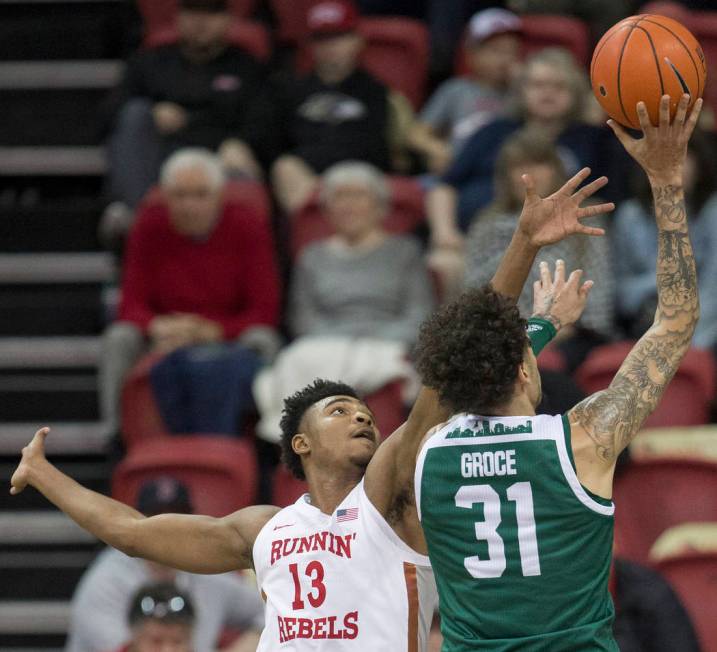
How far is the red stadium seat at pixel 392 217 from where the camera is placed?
7898mm

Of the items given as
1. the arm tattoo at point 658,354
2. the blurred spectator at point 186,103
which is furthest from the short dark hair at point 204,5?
the arm tattoo at point 658,354

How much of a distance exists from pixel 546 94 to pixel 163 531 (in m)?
4.08

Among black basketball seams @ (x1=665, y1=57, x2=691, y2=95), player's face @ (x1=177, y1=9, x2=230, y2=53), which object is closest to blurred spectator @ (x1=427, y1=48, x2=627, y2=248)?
player's face @ (x1=177, y1=9, x2=230, y2=53)

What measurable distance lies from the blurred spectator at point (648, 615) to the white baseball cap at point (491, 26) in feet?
11.4

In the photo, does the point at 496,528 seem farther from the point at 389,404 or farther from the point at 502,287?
the point at 389,404

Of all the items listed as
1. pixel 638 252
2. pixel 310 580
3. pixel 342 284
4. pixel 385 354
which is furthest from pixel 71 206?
pixel 310 580

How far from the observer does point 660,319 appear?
385 cm

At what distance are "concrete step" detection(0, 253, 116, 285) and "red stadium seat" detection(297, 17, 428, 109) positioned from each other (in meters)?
1.56

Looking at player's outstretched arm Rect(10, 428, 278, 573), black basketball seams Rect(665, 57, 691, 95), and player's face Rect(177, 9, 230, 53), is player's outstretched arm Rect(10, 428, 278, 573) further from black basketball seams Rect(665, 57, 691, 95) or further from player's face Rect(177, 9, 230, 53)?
player's face Rect(177, 9, 230, 53)

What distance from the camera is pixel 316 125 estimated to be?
327 inches

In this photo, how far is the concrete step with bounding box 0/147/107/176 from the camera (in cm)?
892

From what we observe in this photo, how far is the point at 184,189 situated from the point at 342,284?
842mm

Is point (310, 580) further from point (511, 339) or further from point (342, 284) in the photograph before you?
point (342, 284)

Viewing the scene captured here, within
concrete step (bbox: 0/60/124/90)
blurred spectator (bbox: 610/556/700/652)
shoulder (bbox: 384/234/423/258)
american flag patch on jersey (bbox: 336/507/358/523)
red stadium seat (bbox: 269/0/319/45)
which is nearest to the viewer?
american flag patch on jersey (bbox: 336/507/358/523)
